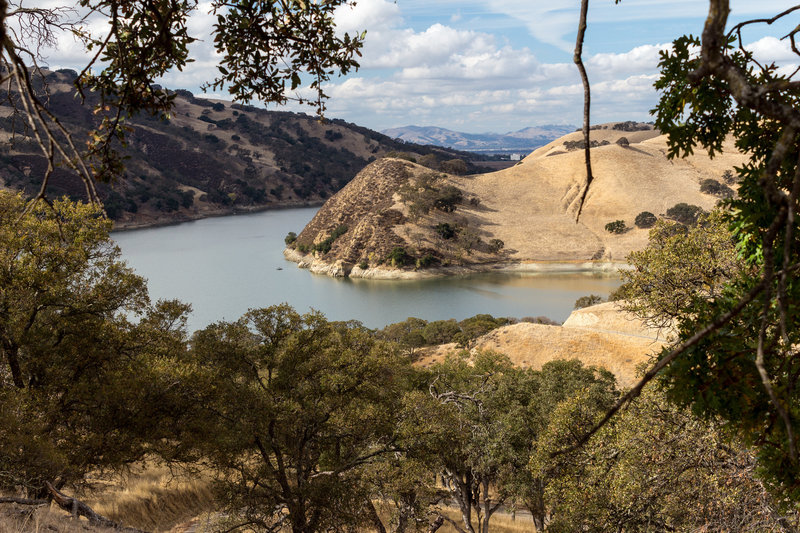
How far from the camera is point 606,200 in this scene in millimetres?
82000

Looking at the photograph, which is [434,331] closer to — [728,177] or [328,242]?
[328,242]

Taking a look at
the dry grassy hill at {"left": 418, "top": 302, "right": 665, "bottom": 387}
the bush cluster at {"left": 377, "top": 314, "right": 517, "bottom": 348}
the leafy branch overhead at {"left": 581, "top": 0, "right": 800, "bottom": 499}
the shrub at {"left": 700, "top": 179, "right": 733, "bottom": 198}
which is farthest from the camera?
the shrub at {"left": 700, "top": 179, "right": 733, "bottom": 198}

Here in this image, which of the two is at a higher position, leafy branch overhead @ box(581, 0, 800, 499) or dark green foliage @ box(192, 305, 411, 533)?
leafy branch overhead @ box(581, 0, 800, 499)

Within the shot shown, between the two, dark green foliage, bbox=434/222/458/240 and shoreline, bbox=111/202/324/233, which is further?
shoreline, bbox=111/202/324/233

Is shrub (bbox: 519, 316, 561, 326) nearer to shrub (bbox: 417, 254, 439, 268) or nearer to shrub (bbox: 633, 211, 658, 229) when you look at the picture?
shrub (bbox: 417, 254, 439, 268)

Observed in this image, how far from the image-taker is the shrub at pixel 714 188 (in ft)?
262

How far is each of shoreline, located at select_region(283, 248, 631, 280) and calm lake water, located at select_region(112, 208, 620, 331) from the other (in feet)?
4.97

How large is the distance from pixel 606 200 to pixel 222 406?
259 ft

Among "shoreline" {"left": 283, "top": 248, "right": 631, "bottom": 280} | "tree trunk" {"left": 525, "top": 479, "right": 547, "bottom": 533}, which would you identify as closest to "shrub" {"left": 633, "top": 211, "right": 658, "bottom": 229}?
"shoreline" {"left": 283, "top": 248, "right": 631, "bottom": 280}

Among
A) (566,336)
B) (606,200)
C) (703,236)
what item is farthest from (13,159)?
(703,236)

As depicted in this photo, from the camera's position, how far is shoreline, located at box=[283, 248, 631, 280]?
222 ft

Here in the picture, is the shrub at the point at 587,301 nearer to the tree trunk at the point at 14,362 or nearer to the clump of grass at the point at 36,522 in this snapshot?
the tree trunk at the point at 14,362

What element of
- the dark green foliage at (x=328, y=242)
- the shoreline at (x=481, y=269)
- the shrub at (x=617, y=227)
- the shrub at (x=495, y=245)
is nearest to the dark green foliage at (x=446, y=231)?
the shrub at (x=495, y=245)

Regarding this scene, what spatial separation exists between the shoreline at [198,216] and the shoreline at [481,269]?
145ft
